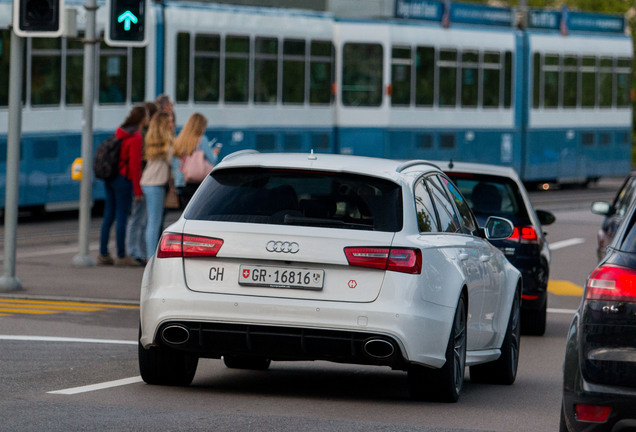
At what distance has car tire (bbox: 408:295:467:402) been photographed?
29.8ft

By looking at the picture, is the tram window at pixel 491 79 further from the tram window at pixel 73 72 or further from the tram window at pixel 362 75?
the tram window at pixel 73 72

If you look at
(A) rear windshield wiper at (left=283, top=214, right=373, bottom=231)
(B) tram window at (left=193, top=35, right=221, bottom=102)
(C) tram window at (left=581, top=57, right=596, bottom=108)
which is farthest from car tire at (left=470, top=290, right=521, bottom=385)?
(C) tram window at (left=581, top=57, right=596, bottom=108)

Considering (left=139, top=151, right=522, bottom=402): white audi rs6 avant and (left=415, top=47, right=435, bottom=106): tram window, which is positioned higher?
(left=415, top=47, right=435, bottom=106): tram window

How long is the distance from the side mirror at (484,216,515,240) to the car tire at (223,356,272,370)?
5.35 feet

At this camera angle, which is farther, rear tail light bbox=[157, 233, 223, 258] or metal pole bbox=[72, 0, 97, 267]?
metal pole bbox=[72, 0, 97, 267]

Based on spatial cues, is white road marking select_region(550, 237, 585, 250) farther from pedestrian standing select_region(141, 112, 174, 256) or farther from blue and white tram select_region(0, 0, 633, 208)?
pedestrian standing select_region(141, 112, 174, 256)

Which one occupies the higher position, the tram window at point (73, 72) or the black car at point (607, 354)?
the tram window at point (73, 72)

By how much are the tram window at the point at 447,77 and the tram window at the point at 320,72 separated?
3.50 metres

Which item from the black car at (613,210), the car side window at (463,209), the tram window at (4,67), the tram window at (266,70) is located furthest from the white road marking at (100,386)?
the tram window at (266,70)

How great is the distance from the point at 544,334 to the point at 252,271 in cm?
569

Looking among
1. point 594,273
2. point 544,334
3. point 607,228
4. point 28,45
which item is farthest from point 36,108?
point 594,273

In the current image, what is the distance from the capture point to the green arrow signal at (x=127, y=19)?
16750 mm

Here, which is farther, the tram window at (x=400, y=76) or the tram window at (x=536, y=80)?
the tram window at (x=536, y=80)

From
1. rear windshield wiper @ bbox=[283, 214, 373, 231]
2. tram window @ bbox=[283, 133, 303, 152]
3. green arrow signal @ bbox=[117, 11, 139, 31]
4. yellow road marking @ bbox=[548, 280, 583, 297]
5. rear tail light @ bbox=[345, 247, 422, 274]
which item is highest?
green arrow signal @ bbox=[117, 11, 139, 31]
